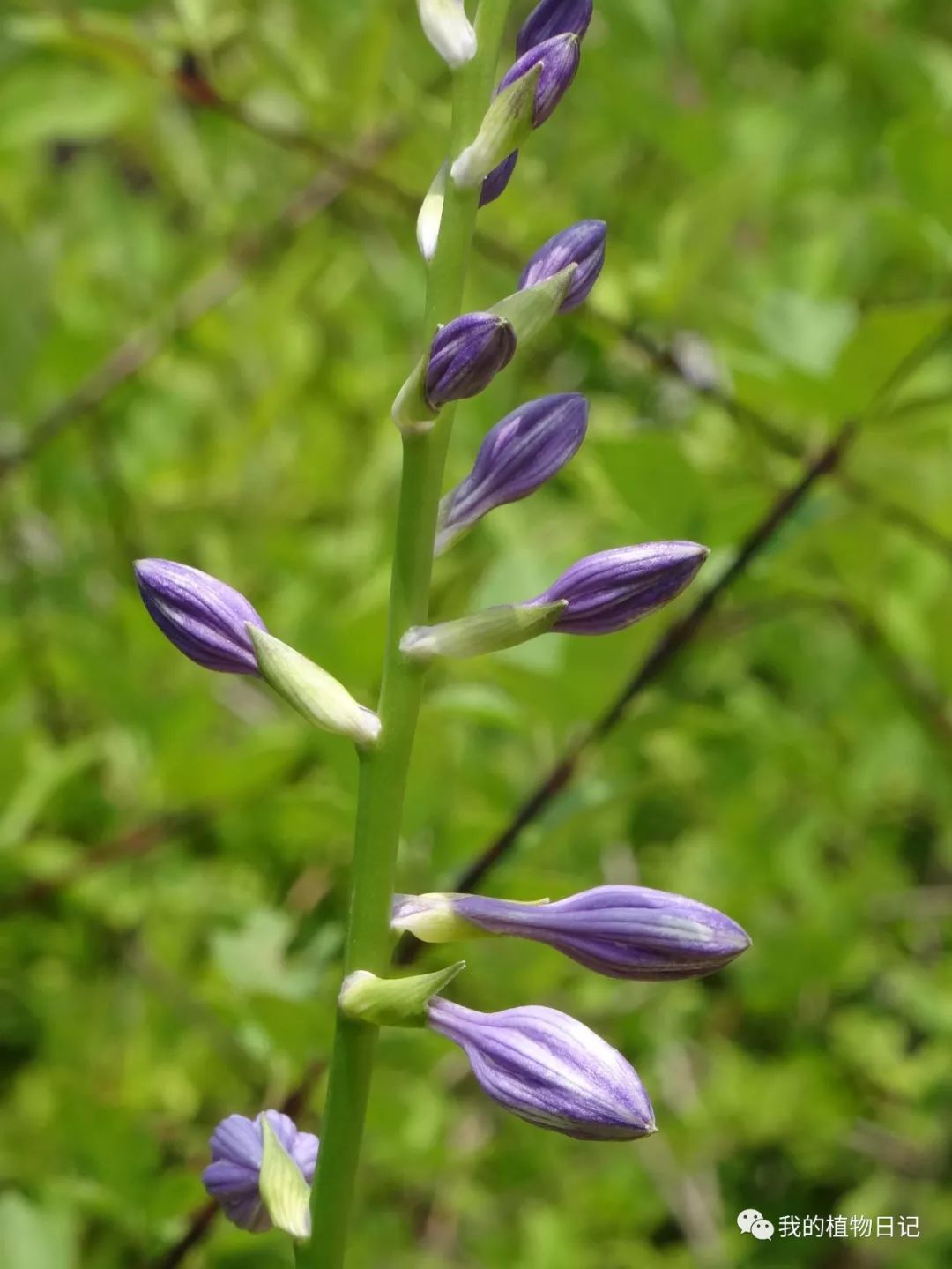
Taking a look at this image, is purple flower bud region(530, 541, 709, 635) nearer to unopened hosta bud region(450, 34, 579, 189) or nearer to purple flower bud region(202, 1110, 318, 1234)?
unopened hosta bud region(450, 34, 579, 189)

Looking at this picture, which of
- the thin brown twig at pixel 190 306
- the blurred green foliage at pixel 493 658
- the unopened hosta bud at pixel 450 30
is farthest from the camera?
the thin brown twig at pixel 190 306

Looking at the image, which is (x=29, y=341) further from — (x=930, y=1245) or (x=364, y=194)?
(x=930, y=1245)

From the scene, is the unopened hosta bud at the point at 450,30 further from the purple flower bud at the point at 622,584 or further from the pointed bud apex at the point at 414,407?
the purple flower bud at the point at 622,584

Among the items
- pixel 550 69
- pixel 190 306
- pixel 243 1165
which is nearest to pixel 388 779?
pixel 243 1165

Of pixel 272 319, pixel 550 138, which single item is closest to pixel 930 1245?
pixel 272 319

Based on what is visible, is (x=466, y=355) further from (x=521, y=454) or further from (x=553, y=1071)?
(x=553, y=1071)

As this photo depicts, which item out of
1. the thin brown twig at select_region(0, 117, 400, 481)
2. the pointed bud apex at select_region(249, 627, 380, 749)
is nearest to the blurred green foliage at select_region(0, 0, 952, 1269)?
the thin brown twig at select_region(0, 117, 400, 481)

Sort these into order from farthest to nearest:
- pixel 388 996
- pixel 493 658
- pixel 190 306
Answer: pixel 190 306 → pixel 493 658 → pixel 388 996

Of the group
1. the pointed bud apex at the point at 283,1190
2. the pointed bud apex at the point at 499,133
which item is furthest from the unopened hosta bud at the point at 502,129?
the pointed bud apex at the point at 283,1190
